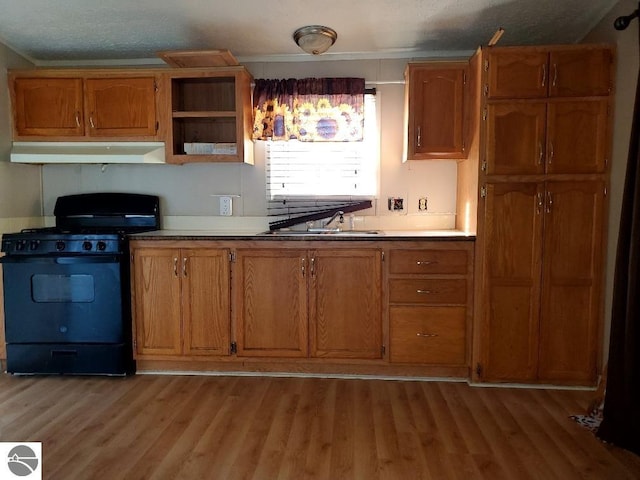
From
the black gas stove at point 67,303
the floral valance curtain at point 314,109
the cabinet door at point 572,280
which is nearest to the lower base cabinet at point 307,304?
the black gas stove at point 67,303

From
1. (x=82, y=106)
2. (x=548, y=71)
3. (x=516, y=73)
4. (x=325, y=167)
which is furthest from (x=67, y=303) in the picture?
(x=548, y=71)

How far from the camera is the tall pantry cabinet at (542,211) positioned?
2500mm

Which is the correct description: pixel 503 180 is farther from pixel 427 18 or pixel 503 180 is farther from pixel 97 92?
pixel 97 92

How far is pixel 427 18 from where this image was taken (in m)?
2.67

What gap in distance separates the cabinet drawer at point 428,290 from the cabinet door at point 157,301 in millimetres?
1418

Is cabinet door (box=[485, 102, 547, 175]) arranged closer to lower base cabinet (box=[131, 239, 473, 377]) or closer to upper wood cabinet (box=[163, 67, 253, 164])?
lower base cabinet (box=[131, 239, 473, 377])

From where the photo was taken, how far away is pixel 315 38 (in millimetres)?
2799

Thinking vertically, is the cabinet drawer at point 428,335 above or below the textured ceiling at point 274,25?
below

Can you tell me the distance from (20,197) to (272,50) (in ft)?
7.10

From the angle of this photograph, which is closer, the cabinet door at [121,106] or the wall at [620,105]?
the wall at [620,105]

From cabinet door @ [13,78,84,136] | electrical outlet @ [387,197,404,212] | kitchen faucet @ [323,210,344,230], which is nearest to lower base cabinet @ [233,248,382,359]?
kitchen faucet @ [323,210,344,230]

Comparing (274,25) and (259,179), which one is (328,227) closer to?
(259,179)

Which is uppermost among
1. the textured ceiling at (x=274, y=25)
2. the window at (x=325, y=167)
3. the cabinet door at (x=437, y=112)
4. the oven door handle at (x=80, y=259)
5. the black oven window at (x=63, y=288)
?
the textured ceiling at (x=274, y=25)

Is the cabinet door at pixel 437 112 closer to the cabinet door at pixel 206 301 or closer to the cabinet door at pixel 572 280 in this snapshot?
the cabinet door at pixel 572 280
